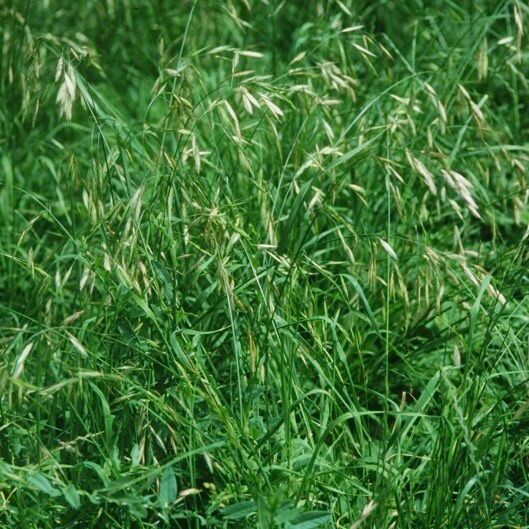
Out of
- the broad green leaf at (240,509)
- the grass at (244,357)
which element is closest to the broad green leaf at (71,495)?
the grass at (244,357)

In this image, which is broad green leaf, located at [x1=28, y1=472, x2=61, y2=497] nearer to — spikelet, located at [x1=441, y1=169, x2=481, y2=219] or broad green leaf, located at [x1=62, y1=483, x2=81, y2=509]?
broad green leaf, located at [x1=62, y1=483, x2=81, y2=509]

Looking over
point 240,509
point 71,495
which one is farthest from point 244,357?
point 71,495

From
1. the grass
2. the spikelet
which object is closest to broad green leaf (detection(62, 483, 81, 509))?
the grass

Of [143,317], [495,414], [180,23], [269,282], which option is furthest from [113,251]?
[180,23]

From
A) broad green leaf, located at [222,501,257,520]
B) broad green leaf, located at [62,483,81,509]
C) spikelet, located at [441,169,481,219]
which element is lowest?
broad green leaf, located at [222,501,257,520]

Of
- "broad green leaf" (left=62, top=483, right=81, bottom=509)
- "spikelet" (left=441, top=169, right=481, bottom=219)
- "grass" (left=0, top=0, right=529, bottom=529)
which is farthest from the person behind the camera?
"spikelet" (left=441, top=169, right=481, bottom=219)

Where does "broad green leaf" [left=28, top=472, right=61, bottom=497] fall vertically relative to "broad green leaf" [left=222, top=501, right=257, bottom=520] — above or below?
above

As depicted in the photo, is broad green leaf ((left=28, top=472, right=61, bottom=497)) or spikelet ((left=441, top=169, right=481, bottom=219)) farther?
spikelet ((left=441, top=169, right=481, bottom=219))

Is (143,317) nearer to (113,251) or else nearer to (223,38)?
(113,251)

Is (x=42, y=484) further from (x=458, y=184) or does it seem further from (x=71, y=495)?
(x=458, y=184)

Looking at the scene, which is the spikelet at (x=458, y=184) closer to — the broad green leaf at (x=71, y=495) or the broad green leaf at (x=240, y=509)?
the broad green leaf at (x=240, y=509)

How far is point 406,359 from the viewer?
7.97 feet

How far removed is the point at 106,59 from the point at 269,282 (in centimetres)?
203

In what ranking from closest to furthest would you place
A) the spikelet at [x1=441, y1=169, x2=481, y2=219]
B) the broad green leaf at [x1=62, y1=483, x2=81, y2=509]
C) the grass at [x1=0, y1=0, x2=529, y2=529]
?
the broad green leaf at [x1=62, y1=483, x2=81, y2=509]
the grass at [x1=0, y1=0, x2=529, y2=529]
the spikelet at [x1=441, y1=169, x2=481, y2=219]
